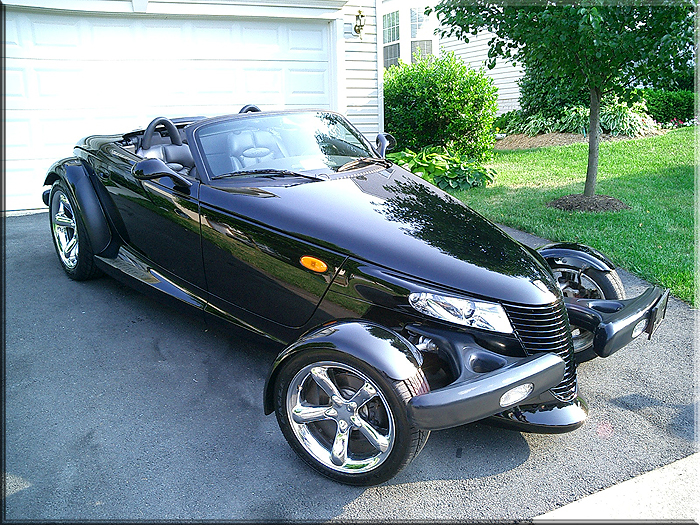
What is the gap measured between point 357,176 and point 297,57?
6091mm

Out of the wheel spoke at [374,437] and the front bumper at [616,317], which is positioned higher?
the front bumper at [616,317]

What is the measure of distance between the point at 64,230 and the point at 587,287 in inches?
169

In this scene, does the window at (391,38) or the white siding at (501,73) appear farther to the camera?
the window at (391,38)

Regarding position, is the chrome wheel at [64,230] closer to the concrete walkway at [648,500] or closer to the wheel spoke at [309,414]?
the wheel spoke at [309,414]

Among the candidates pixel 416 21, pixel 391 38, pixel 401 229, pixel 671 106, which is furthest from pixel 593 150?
pixel 391 38

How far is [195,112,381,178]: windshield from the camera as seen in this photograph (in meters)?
3.79

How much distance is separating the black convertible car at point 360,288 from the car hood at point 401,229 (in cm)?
1

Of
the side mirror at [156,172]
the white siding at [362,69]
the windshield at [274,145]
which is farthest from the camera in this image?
the white siding at [362,69]

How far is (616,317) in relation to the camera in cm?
300

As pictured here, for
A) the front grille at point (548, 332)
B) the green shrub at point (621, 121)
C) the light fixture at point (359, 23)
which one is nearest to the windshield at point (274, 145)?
the front grille at point (548, 332)

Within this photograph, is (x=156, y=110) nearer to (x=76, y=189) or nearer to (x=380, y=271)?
(x=76, y=189)

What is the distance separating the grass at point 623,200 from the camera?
5.66 meters

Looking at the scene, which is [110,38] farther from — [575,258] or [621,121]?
[621,121]

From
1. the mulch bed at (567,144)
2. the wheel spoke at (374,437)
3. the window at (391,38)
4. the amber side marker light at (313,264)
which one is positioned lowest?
the wheel spoke at (374,437)
